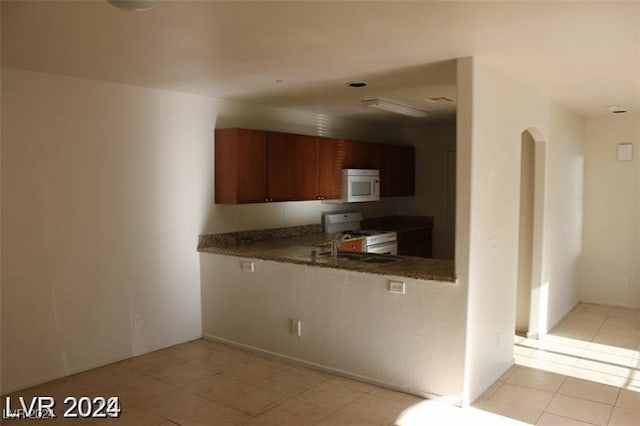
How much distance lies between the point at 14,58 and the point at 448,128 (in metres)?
5.56

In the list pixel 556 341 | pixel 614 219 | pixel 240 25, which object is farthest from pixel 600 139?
pixel 240 25

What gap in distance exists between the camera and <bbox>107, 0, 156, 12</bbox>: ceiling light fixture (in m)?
2.24

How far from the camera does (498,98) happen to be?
3729 mm

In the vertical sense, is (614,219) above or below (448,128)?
below

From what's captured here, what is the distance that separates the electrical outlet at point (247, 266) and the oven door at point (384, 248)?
6.18 feet

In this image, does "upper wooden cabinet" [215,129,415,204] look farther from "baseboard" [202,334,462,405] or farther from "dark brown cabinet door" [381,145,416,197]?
"baseboard" [202,334,462,405]

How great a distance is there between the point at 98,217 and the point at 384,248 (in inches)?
136

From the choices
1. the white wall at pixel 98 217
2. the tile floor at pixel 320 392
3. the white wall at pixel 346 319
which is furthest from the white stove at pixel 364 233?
the tile floor at pixel 320 392

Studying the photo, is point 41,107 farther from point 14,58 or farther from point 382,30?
point 382,30

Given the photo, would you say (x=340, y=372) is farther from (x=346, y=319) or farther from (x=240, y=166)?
(x=240, y=166)

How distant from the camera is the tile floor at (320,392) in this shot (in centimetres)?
327

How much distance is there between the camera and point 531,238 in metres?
5.20

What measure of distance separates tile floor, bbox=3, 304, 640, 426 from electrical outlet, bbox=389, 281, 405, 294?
0.75 metres

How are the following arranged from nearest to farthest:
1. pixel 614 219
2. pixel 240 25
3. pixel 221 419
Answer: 1. pixel 240 25
2. pixel 221 419
3. pixel 614 219
